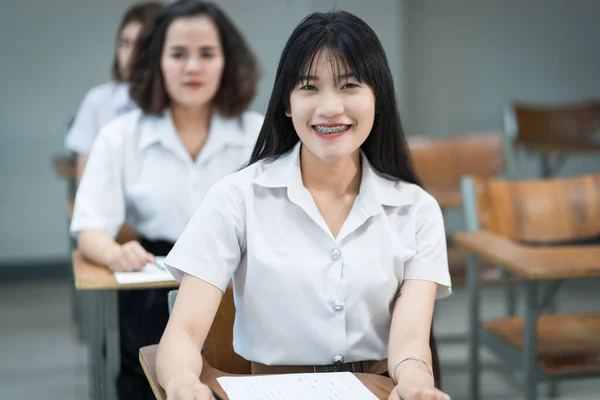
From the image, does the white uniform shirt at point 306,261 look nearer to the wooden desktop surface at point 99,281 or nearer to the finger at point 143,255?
the wooden desktop surface at point 99,281

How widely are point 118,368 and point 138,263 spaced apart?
0.27 m

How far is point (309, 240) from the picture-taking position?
1.64 metres

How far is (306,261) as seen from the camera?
1.61 metres

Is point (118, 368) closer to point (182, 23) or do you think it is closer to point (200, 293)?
point (200, 293)

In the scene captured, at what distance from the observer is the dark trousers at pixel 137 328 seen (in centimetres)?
222

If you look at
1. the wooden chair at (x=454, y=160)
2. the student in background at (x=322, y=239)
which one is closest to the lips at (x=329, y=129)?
the student in background at (x=322, y=239)

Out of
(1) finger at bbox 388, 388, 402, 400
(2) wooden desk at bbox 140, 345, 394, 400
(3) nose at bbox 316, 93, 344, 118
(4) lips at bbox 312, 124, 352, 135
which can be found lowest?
(2) wooden desk at bbox 140, 345, 394, 400

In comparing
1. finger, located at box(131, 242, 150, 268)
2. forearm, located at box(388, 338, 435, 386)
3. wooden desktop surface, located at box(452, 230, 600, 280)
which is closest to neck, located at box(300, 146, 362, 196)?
forearm, located at box(388, 338, 435, 386)

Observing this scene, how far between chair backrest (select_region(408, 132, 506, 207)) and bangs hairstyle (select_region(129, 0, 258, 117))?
4.61 feet

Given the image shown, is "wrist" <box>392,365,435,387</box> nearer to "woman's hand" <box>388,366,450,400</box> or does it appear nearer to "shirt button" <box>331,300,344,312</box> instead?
"woman's hand" <box>388,366,450,400</box>

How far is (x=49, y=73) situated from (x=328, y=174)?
13.3 feet

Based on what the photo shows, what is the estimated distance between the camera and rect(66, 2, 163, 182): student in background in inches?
146

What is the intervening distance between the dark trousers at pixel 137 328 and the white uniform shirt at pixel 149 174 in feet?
0.41

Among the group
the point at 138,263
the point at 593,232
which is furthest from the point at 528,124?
the point at 138,263
